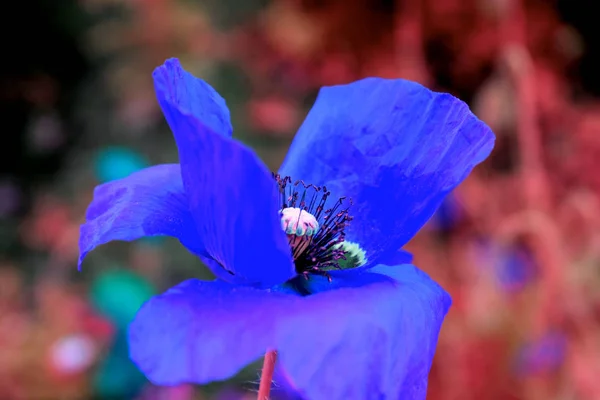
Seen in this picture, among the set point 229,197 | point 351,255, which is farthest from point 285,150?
point 229,197

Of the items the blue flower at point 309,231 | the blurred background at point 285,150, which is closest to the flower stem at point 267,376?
the blue flower at point 309,231

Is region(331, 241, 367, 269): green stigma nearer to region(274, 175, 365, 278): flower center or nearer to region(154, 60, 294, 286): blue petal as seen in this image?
region(274, 175, 365, 278): flower center

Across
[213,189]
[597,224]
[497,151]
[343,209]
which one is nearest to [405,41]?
[597,224]

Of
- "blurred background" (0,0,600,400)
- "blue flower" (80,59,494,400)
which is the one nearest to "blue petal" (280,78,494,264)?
"blue flower" (80,59,494,400)

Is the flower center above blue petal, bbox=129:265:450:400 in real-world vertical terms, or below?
below

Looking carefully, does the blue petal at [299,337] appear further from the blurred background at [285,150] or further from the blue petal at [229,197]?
the blurred background at [285,150]
